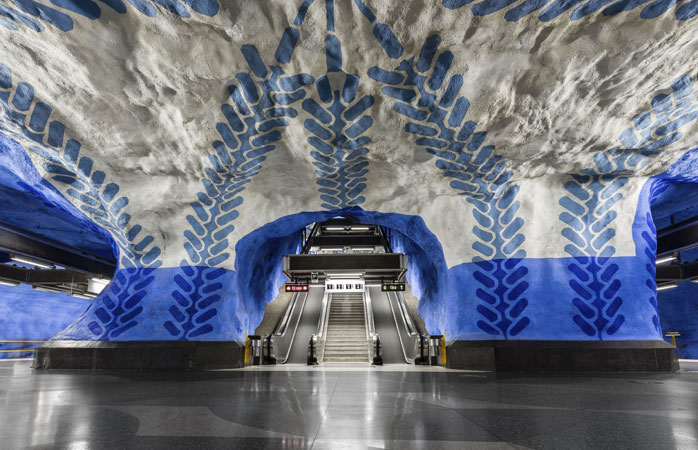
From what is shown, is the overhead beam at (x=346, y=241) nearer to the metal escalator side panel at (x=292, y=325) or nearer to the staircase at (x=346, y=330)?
the staircase at (x=346, y=330)

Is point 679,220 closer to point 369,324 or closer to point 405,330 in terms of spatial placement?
point 405,330

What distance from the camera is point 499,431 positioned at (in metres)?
2.37

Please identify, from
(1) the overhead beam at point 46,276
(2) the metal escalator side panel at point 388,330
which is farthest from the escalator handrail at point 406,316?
(1) the overhead beam at point 46,276

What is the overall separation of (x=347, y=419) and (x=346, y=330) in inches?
507

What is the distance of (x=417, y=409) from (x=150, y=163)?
714 centimetres

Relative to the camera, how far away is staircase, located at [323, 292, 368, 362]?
13188mm

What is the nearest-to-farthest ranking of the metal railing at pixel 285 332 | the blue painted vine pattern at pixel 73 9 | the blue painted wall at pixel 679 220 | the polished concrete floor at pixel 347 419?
the polished concrete floor at pixel 347 419
the blue painted vine pattern at pixel 73 9
the blue painted wall at pixel 679 220
the metal railing at pixel 285 332

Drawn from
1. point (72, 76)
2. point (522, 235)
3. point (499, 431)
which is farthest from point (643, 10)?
point (72, 76)

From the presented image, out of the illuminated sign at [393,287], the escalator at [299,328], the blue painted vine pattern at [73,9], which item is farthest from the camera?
the illuminated sign at [393,287]

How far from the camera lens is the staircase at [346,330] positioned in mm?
13188

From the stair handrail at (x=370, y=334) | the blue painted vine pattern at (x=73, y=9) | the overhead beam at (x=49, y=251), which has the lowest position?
the stair handrail at (x=370, y=334)

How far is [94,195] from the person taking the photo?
857 centimetres

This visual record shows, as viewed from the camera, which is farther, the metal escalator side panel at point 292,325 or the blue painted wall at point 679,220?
the metal escalator side panel at point 292,325

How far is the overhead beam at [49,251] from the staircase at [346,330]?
957cm
